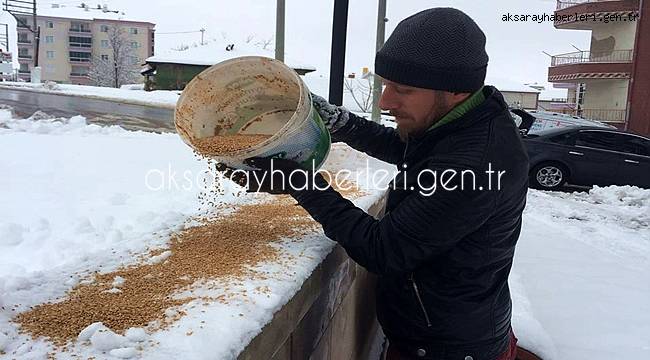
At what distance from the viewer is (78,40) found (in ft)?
262

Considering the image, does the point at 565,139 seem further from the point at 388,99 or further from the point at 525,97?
the point at 525,97

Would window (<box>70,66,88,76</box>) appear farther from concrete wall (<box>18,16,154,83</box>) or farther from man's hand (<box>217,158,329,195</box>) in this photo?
man's hand (<box>217,158,329,195</box>)

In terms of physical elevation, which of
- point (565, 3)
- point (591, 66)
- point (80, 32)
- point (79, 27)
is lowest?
point (591, 66)

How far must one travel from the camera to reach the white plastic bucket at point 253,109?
1866 millimetres

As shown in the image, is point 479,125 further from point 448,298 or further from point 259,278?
point 259,278

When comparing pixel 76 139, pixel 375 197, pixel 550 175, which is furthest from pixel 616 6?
pixel 375 197

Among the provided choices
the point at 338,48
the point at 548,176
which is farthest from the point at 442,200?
the point at 548,176

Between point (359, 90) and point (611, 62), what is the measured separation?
16.7m

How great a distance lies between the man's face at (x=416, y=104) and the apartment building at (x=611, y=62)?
84.4 ft

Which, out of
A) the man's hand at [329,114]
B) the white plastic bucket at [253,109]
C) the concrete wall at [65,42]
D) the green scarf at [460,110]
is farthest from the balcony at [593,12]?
the concrete wall at [65,42]

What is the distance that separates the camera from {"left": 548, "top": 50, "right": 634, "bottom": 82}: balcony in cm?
2525

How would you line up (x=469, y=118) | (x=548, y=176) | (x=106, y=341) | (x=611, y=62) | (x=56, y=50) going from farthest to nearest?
(x=56, y=50)
(x=611, y=62)
(x=548, y=176)
(x=469, y=118)
(x=106, y=341)

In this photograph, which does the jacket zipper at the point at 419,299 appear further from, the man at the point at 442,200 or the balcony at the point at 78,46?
the balcony at the point at 78,46

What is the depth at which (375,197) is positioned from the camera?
3020mm
